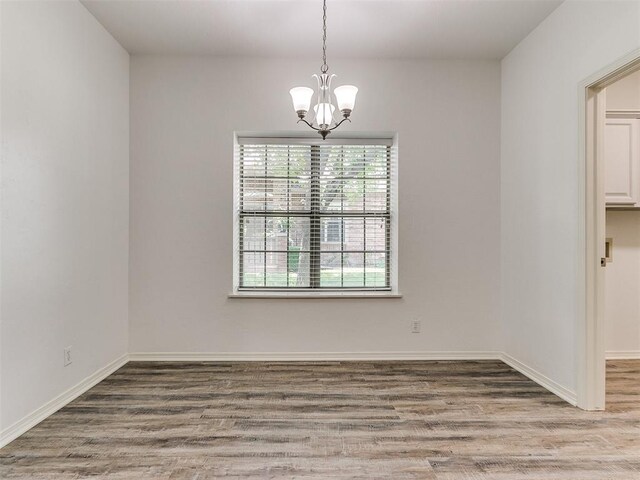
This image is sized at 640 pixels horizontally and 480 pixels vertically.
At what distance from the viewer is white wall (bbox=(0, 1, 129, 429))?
218 cm

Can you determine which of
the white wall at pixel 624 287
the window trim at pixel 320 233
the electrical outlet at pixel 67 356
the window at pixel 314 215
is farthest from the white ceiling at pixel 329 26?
the electrical outlet at pixel 67 356

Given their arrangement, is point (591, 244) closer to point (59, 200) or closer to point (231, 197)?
point (231, 197)

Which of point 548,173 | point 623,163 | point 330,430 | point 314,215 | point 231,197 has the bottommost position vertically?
point 330,430

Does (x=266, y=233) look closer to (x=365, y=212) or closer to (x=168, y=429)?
(x=365, y=212)

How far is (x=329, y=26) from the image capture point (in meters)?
3.06

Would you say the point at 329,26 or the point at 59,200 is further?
the point at 329,26

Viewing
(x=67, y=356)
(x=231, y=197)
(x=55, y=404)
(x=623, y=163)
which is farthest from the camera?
(x=231, y=197)

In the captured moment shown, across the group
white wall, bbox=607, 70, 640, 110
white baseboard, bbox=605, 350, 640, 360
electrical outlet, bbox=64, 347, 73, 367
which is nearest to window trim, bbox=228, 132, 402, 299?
electrical outlet, bbox=64, 347, 73, 367

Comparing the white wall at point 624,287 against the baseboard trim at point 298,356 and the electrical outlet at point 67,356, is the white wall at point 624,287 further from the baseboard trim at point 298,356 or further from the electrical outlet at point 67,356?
the electrical outlet at point 67,356

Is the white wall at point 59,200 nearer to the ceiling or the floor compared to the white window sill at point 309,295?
→ nearer to the ceiling

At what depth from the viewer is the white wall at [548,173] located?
2551mm

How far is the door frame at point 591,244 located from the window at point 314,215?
1.61 metres

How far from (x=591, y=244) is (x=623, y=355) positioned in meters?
1.85

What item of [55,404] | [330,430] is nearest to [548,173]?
[330,430]
